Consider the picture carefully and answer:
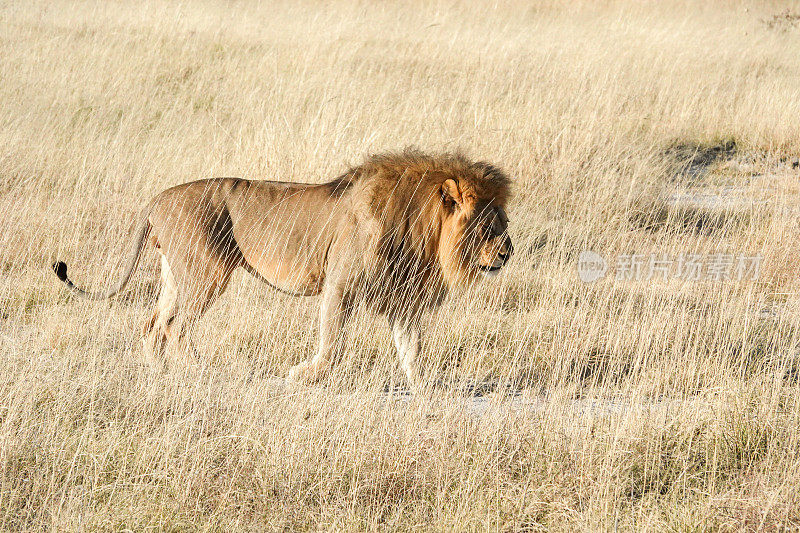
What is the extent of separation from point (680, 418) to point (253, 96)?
22.0ft

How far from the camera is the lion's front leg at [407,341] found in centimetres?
446

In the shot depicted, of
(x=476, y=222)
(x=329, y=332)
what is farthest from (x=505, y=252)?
(x=329, y=332)

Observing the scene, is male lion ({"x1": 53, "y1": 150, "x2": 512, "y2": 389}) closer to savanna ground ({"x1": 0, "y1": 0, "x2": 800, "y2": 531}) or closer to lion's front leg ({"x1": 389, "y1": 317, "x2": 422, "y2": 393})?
lion's front leg ({"x1": 389, "y1": 317, "x2": 422, "y2": 393})

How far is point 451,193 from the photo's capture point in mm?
4422

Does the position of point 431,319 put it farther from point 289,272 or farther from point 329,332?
point 289,272

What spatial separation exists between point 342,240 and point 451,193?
593mm

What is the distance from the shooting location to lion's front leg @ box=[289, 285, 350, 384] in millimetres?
4301

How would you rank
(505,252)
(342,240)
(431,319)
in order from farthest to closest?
1. (431,319)
2. (342,240)
3. (505,252)

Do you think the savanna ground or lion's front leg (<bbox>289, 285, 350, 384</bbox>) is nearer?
the savanna ground

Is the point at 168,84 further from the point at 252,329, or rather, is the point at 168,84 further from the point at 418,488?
the point at 418,488

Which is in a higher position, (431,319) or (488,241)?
(488,241)

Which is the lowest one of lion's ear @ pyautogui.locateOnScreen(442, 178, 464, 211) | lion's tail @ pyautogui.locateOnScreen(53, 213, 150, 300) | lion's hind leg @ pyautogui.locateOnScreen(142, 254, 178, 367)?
lion's hind leg @ pyautogui.locateOnScreen(142, 254, 178, 367)

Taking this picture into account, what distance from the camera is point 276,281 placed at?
4.66 meters

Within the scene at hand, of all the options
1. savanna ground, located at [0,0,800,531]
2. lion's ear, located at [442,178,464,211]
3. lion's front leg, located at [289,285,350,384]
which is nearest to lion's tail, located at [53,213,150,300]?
savanna ground, located at [0,0,800,531]
